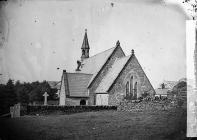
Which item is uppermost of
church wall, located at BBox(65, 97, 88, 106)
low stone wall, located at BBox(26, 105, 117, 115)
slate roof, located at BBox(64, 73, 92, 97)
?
slate roof, located at BBox(64, 73, 92, 97)

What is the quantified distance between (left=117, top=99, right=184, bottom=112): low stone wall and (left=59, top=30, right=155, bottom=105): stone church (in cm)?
364

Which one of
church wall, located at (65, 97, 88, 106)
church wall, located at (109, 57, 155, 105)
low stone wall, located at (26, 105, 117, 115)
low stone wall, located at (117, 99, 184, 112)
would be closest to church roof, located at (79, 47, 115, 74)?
church wall, located at (109, 57, 155, 105)

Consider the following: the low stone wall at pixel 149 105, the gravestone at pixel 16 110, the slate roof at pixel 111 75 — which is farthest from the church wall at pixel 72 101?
the gravestone at pixel 16 110

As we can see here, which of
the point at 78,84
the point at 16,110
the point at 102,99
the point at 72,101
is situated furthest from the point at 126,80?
the point at 16,110

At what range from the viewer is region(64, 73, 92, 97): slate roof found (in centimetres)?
2092

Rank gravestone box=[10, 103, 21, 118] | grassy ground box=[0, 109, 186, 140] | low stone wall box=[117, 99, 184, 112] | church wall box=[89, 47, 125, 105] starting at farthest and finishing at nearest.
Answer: church wall box=[89, 47, 125, 105]
gravestone box=[10, 103, 21, 118]
low stone wall box=[117, 99, 184, 112]
grassy ground box=[0, 109, 186, 140]

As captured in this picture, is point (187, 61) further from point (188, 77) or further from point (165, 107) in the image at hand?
point (165, 107)

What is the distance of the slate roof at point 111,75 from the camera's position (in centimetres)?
1981

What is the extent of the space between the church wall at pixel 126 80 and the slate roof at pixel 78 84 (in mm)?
2792

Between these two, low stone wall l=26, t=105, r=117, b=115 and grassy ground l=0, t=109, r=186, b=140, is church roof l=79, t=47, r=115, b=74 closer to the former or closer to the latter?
low stone wall l=26, t=105, r=117, b=115

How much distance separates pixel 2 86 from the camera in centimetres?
930

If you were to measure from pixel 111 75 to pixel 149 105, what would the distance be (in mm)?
7526

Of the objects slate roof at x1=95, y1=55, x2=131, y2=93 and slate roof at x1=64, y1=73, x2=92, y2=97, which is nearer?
slate roof at x1=95, y1=55, x2=131, y2=93

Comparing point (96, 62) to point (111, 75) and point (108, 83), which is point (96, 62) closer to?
point (111, 75)
